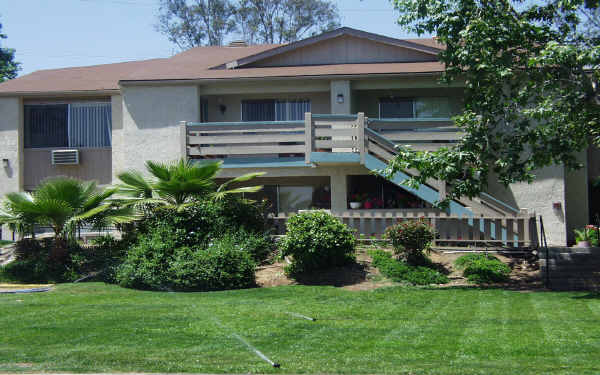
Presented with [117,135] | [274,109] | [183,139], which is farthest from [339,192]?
[117,135]

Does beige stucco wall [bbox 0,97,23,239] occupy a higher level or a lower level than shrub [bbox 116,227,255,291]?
higher

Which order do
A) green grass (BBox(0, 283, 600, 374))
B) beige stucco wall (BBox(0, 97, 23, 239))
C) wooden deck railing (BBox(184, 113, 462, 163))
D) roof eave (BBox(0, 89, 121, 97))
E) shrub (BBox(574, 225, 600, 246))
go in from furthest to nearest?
beige stucco wall (BBox(0, 97, 23, 239)), roof eave (BBox(0, 89, 121, 97)), wooden deck railing (BBox(184, 113, 462, 163)), shrub (BBox(574, 225, 600, 246)), green grass (BBox(0, 283, 600, 374))

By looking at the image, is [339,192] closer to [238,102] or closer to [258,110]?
[258,110]

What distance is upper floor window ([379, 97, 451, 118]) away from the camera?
1864 centimetres

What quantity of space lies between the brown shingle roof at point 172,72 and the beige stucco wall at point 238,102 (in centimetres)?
81

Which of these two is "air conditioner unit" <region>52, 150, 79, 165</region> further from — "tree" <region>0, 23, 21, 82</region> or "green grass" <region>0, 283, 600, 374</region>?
"tree" <region>0, 23, 21, 82</region>

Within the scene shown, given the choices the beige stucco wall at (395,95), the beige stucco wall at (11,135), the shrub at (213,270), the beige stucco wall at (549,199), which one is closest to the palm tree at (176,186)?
the shrub at (213,270)

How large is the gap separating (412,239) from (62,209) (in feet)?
25.2

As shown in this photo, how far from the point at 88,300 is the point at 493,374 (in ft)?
23.0

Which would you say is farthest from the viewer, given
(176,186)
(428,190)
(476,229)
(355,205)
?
(355,205)

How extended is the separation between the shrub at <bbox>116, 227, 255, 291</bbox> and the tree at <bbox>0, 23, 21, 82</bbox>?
102 ft

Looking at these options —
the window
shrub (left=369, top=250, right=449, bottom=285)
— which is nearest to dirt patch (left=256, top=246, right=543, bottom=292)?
shrub (left=369, top=250, right=449, bottom=285)

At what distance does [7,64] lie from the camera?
3912 centimetres

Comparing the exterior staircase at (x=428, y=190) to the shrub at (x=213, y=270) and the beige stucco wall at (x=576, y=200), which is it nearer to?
the beige stucco wall at (x=576, y=200)
